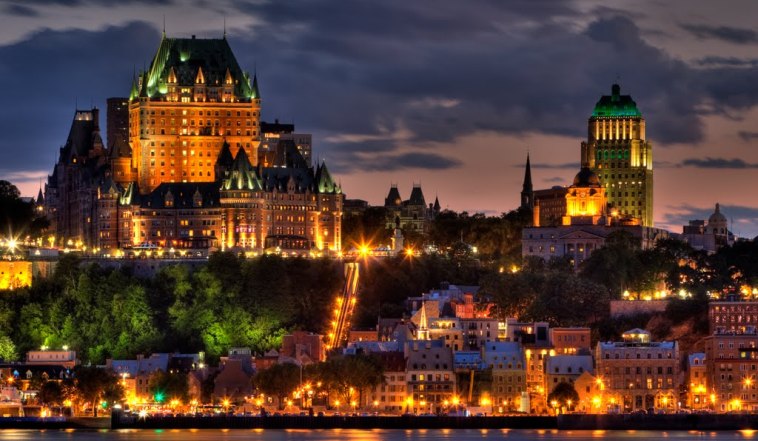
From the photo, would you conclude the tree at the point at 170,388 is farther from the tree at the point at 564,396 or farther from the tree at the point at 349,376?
the tree at the point at 564,396

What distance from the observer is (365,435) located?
15138cm

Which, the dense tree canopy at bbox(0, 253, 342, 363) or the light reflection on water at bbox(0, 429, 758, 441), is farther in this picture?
the dense tree canopy at bbox(0, 253, 342, 363)

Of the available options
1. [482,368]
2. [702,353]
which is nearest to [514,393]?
[482,368]

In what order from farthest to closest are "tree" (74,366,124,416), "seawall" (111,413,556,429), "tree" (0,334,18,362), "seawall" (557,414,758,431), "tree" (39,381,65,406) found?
1. "tree" (0,334,18,362)
2. "tree" (39,381,65,406)
3. "tree" (74,366,124,416)
4. "seawall" (111,413,556,429)
5. "seawall" (557,414,758,431)

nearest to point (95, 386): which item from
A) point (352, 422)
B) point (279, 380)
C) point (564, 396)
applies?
point (279, 380)

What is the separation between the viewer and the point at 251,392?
16425 centimetres

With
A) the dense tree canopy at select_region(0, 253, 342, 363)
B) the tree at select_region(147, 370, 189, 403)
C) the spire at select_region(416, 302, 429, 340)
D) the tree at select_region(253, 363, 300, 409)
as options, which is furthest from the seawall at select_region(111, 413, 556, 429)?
the dense tree canopy at select_region(0, 253, 342, 363)

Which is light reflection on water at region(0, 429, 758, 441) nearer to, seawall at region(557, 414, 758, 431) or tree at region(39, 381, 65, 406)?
seawall at region(557, 414, 758, 431)

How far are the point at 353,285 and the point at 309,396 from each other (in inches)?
1455

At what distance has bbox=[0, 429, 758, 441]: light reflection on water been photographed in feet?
483

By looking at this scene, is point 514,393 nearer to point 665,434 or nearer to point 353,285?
point 665,434

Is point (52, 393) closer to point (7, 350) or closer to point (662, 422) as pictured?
point (7, 350)

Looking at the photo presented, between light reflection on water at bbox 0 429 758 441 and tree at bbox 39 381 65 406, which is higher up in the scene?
tree at bbox 39 381 65 406

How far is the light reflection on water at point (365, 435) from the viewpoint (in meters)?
147
